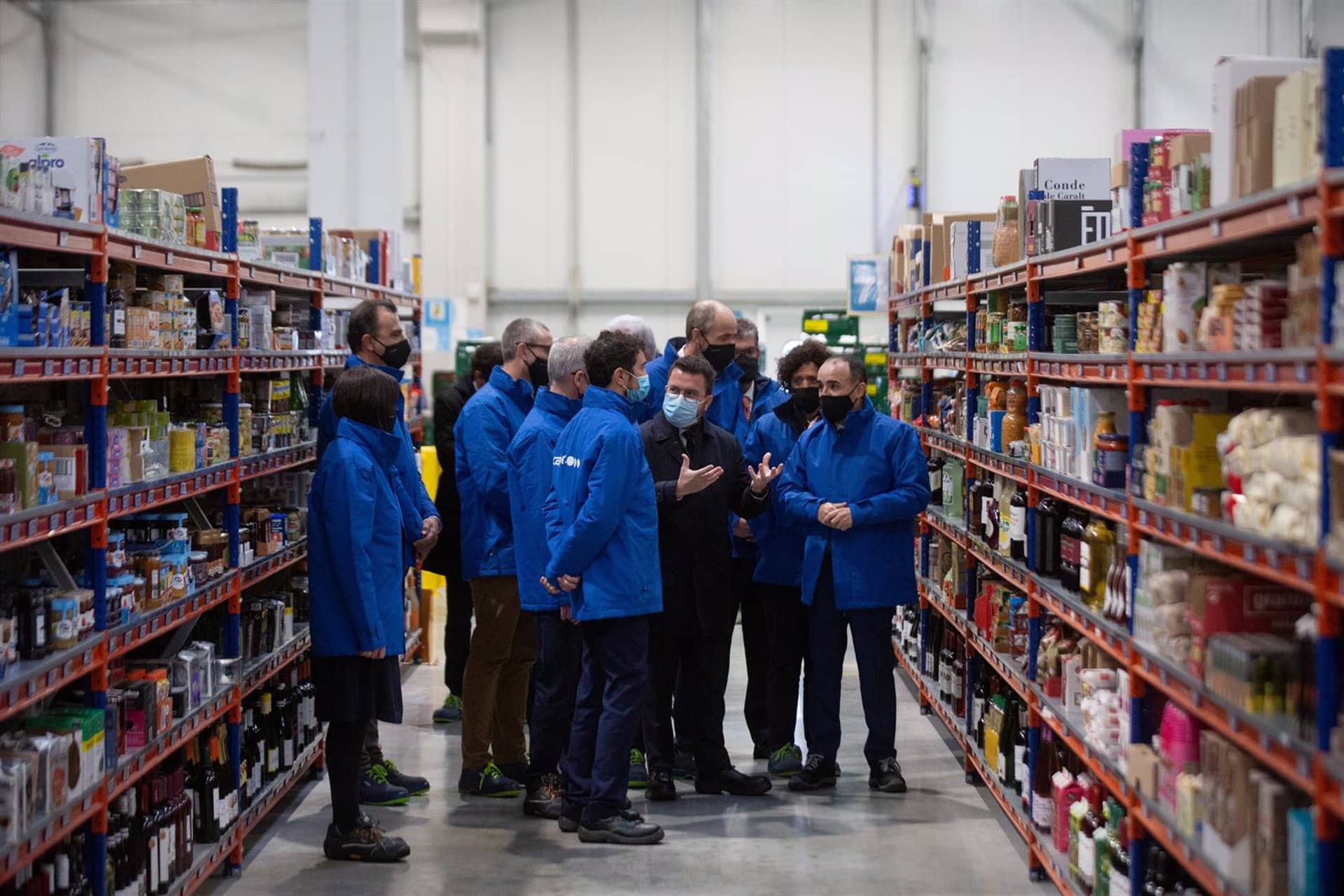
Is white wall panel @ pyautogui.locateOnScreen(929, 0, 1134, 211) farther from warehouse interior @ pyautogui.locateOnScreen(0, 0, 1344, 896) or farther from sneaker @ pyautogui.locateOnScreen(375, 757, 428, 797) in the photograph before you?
sneaker @ pyautogui.locateOnScreen(375, 757, 428, 797)

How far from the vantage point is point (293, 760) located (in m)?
6.78

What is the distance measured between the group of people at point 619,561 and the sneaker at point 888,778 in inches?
0.5

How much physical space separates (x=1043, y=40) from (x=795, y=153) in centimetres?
374

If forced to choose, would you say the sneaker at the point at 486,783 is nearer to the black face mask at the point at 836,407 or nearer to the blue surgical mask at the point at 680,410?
the blue surgical mask at the point at 680,410

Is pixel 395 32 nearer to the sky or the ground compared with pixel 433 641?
nearer to the sky

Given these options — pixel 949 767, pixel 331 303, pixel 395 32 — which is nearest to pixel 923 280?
pixel 949 767

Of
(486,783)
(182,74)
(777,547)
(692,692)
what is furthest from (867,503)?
(182,74)

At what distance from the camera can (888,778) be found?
6762 millimetres

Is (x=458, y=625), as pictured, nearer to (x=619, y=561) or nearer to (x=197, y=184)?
(x=619, y=561)

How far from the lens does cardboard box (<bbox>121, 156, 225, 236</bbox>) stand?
5.73 metres

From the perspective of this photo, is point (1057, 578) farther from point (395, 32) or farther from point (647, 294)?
point (647, 294)

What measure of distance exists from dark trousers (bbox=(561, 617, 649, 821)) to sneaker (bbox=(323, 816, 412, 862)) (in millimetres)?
794

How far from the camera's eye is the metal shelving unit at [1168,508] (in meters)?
3.03

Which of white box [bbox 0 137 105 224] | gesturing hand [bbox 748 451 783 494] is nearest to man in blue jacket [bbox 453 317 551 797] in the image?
gesturing hand [bbox 748 451 783 494]
